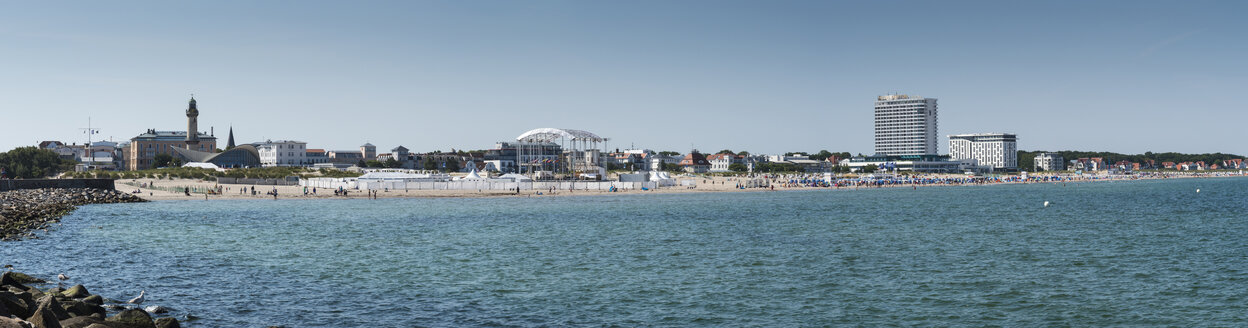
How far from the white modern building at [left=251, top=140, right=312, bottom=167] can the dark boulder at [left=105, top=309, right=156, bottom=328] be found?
6574 inches

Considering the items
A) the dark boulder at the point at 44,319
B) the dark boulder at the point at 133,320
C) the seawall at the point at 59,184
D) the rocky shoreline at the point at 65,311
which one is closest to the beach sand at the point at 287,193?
the seawall at the point at 59,184

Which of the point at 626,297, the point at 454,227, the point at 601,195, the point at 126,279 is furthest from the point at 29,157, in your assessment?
the point at 626,297

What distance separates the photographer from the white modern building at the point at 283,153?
17325 centimetres

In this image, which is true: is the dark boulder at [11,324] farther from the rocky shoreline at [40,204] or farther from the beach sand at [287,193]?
the beach sand at [287,193]

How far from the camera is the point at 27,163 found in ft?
307

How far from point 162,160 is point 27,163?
59.4 meters

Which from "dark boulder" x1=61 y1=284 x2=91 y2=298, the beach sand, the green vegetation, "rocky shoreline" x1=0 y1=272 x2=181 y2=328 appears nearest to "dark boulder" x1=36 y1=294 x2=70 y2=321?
"rocky shoreline" x1=0 y1=272 x2=181 y2=328

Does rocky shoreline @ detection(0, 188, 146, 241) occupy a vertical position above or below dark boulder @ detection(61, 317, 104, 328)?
above

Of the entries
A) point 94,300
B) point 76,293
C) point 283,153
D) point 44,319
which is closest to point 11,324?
point 44,319

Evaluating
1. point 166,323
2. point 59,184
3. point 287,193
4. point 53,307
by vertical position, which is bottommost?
point 166,323

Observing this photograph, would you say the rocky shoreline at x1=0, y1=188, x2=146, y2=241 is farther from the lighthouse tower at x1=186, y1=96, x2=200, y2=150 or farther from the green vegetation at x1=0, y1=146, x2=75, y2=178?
the lighthouse tower at x1=186, y1=96, x2=200, y2=150

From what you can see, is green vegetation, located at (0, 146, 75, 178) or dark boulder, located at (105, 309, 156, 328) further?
green vegetation, located at (0, 146, 75, 178)

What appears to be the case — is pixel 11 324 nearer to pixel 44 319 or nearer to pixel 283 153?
pixel 44 319

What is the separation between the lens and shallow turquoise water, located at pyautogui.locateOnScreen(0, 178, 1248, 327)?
18.2 m
